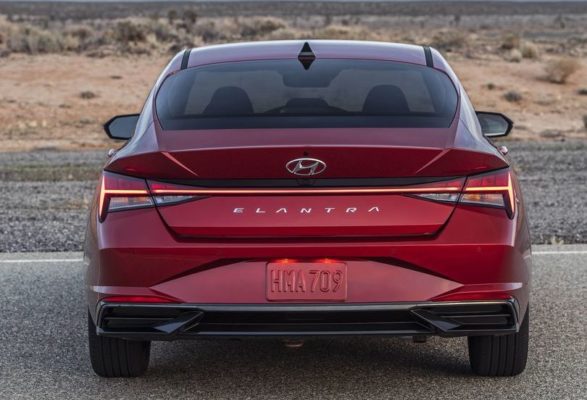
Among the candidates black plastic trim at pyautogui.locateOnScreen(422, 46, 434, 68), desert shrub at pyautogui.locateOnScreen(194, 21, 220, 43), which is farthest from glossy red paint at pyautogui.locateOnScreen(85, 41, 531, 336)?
desert shrub at pyautogui.locateOnScreen(194, 21, 220, 43)

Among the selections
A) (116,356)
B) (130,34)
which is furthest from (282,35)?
(116,356)

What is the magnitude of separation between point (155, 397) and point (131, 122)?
170 cm

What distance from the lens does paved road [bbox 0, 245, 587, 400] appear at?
5355 mm

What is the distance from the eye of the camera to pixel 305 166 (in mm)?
4746

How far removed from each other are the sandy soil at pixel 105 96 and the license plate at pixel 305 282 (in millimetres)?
20890

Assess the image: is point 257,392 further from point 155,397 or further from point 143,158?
point 143,158

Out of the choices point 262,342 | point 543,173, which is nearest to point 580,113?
point 543,173

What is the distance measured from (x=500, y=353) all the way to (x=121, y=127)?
2252 mm

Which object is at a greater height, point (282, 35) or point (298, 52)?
point (298, 52)

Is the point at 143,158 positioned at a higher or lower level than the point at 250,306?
higher

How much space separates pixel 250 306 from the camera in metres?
4.71

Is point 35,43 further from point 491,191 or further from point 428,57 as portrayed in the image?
point 491,191

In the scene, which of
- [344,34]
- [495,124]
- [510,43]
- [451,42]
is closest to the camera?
[495,124]

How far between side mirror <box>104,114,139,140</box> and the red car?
1.13 meters
